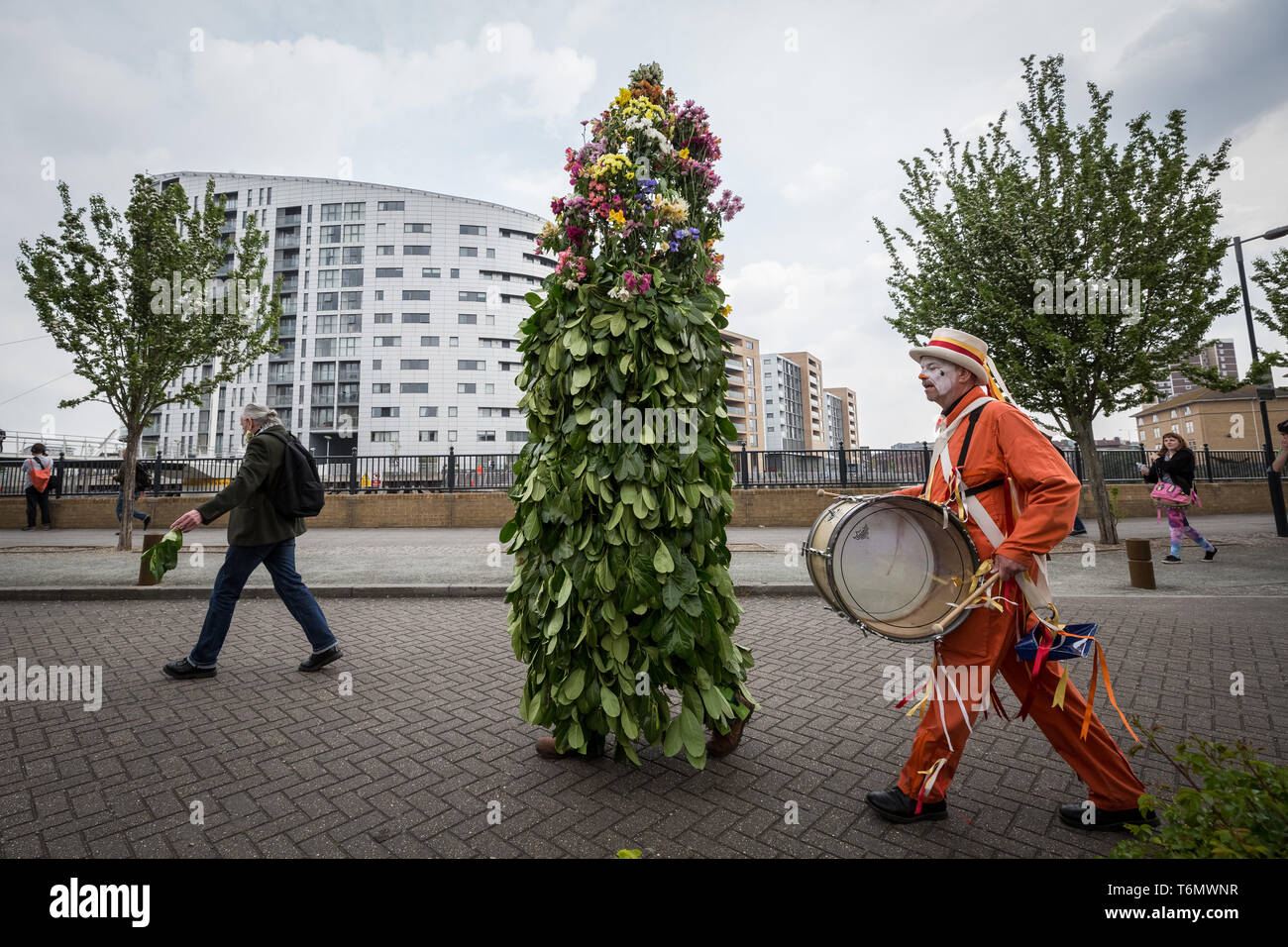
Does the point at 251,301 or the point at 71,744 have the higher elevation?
the point at 251,301

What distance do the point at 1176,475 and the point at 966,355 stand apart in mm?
10536

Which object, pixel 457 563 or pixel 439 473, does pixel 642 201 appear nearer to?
pixel 457 563

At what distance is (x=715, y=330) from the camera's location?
10.6ft

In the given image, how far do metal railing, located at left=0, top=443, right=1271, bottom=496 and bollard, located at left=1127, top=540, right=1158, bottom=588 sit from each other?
917cm

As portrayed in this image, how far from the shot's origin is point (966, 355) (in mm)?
2969

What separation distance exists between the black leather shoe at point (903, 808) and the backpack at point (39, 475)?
22224 mm

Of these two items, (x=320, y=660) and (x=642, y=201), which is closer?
(x=642, y=201)

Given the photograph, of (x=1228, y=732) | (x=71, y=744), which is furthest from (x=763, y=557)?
(x=71, y=744)

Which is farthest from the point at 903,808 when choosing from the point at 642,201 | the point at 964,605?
the point at 642,201

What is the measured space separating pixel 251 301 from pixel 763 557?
1338 cm

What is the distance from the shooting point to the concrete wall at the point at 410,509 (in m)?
17.8
